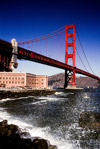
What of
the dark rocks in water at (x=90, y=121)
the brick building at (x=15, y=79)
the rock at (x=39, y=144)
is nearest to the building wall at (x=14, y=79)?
the brick building at (x=15, y=79)

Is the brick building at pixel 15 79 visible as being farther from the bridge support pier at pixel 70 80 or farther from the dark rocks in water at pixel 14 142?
the dark rocks in water at pixel 14 142

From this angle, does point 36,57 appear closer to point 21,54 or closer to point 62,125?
point 21,54

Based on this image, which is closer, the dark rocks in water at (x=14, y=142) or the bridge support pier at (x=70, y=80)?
the dark rocks in water at (x=14, y=142)

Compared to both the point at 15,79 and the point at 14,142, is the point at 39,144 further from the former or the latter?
the point at 15,79

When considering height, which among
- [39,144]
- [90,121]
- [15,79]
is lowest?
[90,121]

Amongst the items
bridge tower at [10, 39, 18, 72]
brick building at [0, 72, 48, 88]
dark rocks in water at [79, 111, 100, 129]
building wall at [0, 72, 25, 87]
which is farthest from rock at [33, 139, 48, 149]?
building wall at [0, 72, 25, 87]

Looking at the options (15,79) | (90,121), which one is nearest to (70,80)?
(15,79)

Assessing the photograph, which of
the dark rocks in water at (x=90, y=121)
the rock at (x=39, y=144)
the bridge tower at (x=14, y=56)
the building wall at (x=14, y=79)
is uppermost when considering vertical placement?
the bridge tower at (x=14, y=56)

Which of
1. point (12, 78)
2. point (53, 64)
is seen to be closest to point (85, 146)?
point (53, 64)

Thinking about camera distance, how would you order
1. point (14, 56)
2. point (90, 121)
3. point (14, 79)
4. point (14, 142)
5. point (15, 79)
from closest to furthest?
point (14, 142) < point (90, 121) < point (14, 56) < point (15, 79) < point (14, 79)

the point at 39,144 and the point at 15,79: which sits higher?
the point at 15,79

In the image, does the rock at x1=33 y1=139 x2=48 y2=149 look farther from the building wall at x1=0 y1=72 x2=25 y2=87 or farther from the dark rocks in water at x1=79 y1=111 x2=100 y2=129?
the building wall at x1=0 y1=72 x2=25 y2=87

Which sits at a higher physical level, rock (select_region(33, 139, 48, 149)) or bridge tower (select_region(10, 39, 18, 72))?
bridge tower (select_region(10, 39, 18, 72))

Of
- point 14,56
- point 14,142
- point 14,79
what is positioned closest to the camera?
point 14,142
